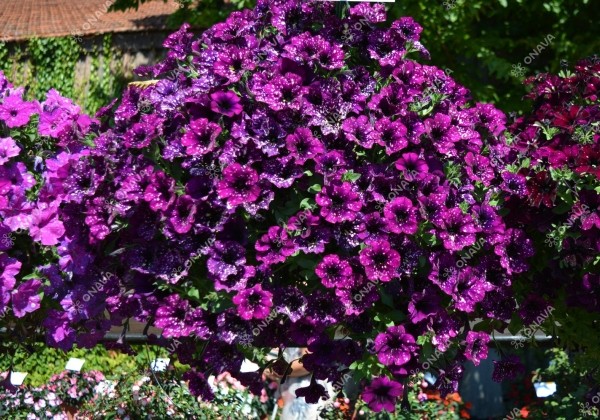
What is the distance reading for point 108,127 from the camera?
295 cm

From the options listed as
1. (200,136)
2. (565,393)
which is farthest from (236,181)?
(565,393)

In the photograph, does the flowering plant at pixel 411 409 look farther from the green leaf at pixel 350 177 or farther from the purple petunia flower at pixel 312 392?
the green leaf at pixel 350 177

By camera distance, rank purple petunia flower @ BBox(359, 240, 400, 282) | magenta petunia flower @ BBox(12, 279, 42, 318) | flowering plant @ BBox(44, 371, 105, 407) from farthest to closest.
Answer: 1. flowering plant @ BBox(44, 371, 105, 407)
2. magenta petunia flower @ BBox(12, 279, 42, 318)
3. purple petunia flower @ BBox(359, 240, 400, 282)

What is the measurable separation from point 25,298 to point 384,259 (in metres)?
1.25

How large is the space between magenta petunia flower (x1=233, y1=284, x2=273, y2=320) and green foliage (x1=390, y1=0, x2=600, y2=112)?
4651 mm

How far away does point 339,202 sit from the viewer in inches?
95.4

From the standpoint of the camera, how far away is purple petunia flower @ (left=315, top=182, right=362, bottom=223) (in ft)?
7.87

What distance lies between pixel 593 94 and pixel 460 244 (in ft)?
2.79

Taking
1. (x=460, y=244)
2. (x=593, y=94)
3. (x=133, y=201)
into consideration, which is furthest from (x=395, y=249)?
(x=593, y=94)

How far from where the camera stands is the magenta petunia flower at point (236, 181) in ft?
7.92

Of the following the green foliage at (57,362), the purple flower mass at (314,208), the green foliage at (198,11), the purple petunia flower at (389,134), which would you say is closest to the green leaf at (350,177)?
the purple flower mass at (314,208)

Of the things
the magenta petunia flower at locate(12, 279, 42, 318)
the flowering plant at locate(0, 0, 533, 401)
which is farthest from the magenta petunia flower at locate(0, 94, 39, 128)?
the magenta petunia flower at locate(12, 279, 42, 318)

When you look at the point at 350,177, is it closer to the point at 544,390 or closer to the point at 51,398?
the point at 544,390

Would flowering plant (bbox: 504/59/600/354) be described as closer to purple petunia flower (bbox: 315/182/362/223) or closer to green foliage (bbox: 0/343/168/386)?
purple petunia flower (bbox: 315/182/362/223)
